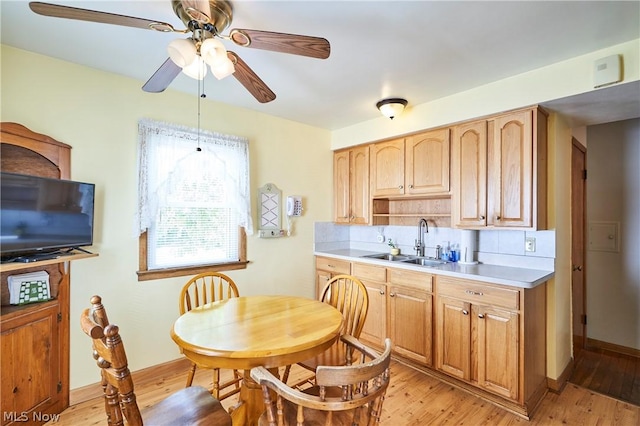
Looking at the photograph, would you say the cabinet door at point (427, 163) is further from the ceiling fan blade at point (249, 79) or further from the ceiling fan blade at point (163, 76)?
the ceiling fan blade at point (163, 76)

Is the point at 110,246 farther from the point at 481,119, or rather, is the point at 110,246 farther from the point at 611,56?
the point at 611,56

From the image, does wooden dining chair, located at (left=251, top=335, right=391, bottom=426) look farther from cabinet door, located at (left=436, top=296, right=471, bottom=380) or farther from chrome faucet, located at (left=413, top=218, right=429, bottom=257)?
chrome faucet, located at (left=413, top=218, right=429, bottom=257)

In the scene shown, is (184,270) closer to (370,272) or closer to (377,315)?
(370,272)

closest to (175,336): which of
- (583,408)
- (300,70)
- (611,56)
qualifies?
(300,70)

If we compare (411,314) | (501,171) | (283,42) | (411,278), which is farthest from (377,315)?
(283,42)

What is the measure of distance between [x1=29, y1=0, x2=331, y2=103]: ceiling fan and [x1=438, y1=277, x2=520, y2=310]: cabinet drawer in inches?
76.9

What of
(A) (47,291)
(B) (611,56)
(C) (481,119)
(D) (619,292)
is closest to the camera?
(B) (611,56)

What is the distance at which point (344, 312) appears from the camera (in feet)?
7.29

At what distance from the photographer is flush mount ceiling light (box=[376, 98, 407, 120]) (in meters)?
2.77

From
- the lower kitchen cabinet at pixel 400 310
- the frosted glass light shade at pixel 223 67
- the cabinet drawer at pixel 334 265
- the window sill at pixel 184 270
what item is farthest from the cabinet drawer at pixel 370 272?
the frosted glass light shade at pixel 223 67

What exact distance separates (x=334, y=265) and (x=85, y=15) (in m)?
2.88

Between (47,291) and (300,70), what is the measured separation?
2361 mm

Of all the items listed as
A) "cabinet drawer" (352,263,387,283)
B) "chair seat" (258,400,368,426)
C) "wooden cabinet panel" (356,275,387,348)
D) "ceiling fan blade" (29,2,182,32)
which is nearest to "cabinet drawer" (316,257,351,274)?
"cabinet drawer" (352,263,387,283)

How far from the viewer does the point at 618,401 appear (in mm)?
2240
